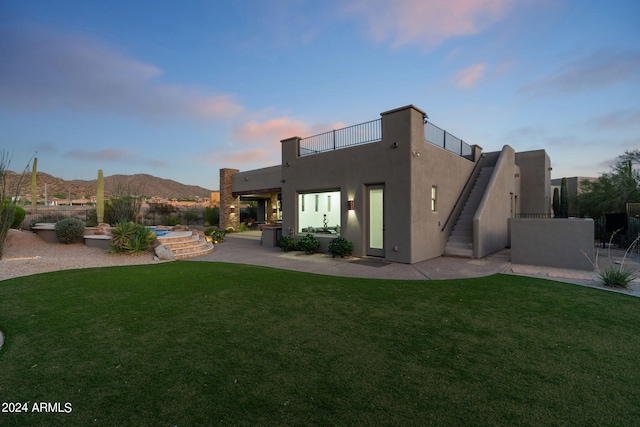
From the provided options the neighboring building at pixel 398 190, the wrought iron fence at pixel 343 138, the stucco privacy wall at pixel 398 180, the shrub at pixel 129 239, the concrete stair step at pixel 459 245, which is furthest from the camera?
the concrete stair step at pixel 459 245

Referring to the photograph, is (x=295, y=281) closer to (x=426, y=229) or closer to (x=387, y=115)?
(x=426, y=229)

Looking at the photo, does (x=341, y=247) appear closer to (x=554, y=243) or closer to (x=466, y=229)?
(x=466, y=229)

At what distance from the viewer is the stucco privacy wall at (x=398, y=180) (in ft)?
27.5

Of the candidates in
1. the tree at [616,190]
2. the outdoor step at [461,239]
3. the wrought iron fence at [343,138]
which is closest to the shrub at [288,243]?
the wrought iron fence at [343,138]

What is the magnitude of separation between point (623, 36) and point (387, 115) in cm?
807

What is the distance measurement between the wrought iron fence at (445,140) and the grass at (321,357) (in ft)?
19.8

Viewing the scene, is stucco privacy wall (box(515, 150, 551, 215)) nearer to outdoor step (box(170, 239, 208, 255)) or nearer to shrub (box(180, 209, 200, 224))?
outdoor step (box(170, 239, 208, 255))

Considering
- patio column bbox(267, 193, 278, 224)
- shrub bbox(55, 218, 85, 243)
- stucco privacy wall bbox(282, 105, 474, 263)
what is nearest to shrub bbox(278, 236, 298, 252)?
stucco privacy wall bbox(282, 105, 474, 263)

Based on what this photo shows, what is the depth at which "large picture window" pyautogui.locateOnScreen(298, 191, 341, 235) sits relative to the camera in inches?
415

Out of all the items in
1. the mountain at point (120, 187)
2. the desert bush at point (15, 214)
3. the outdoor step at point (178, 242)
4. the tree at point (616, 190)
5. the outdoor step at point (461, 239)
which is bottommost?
the outdoor step at point (178, 242)

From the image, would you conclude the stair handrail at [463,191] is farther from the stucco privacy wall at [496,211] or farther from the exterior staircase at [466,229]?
the stucco privacy wall at [496,211]

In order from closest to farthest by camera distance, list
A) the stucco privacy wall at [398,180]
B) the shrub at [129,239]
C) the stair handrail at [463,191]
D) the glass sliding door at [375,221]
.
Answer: the stucco privacy wall at [398,180] < the glass sliding door at [375,221] < the shrub at [129,239] < the stair handrail at [463,191]

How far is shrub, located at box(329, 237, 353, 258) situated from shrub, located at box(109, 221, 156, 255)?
7.00m

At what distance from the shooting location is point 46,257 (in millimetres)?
8820
